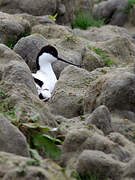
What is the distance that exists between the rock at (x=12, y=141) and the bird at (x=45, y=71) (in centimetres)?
388

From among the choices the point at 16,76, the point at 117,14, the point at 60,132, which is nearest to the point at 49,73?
the point at 16,76

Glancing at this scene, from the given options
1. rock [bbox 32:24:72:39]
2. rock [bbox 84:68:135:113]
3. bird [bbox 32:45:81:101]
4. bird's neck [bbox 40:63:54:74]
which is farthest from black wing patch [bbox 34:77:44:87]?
rock [bbox 32:24:72:39]

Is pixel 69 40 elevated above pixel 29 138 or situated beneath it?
situated beneath

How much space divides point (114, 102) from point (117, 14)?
1241cm

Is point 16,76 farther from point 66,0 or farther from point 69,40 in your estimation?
point 66,0

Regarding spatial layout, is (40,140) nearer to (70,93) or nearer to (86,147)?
(86,147)

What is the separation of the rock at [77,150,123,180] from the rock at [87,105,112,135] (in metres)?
0.97

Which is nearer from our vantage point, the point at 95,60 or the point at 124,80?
the point at 124,80

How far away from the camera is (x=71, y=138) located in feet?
16.3

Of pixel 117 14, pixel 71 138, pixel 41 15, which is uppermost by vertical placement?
pixel 71 138

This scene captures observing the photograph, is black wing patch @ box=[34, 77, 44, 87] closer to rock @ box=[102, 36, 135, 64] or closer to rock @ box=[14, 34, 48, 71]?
rock @ box=[14, 34, 48, 71]

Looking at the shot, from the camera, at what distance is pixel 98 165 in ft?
14.9

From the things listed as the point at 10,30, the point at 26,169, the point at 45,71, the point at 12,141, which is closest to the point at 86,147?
the point at 12,141

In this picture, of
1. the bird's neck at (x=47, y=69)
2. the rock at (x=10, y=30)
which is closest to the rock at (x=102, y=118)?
the bird's neck at (x=47, y=69)
